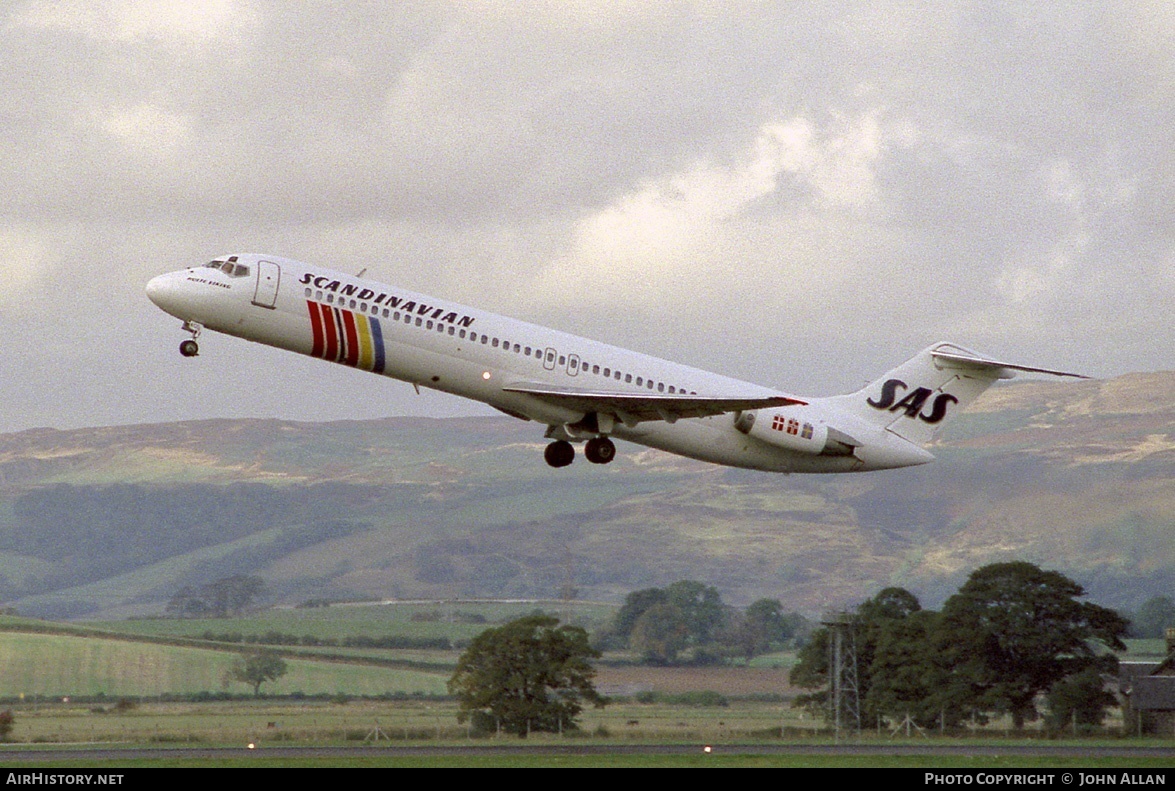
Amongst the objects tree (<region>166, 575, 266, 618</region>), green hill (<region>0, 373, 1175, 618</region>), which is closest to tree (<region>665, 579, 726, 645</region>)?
green hill (<region>0, 373, 1175, 618</region>)

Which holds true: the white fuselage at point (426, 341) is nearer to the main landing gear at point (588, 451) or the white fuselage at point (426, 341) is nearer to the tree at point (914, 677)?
the main landing gear at point (588, 451)

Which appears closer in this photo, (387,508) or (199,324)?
(199,324)

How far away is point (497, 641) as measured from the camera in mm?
57938

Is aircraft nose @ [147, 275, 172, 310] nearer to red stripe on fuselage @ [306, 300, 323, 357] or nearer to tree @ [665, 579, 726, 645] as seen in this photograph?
red stripe on fuselage @ [306, 300, 323, 357]

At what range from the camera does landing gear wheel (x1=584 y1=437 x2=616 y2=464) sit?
45094 mm

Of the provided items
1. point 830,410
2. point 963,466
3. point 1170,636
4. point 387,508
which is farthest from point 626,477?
point 830,410

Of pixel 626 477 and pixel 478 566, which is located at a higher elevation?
pixel 626 477

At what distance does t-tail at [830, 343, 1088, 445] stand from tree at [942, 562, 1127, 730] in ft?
40.3

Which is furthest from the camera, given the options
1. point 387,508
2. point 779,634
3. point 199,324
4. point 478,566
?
point 387,508

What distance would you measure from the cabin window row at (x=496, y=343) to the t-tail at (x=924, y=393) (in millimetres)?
7649

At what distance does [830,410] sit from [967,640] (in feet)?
50.7

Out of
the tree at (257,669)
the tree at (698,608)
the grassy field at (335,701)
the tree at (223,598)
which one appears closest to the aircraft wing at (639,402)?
the grassy field at (335,701)

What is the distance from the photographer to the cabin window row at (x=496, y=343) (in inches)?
1636
